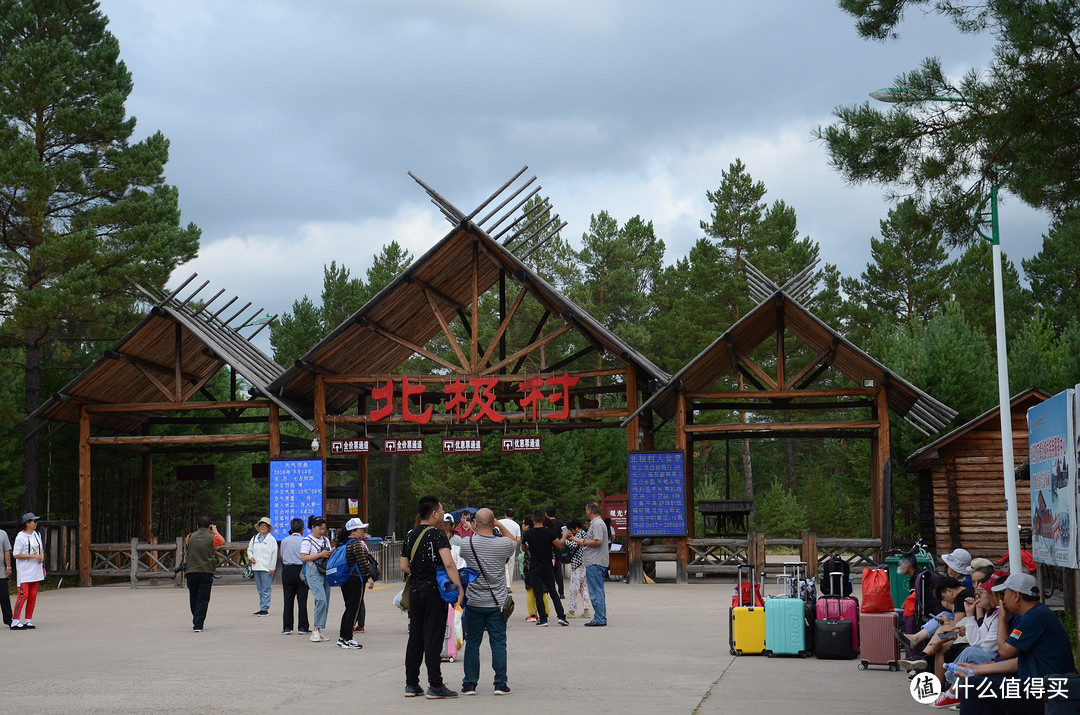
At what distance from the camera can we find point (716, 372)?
25891mm

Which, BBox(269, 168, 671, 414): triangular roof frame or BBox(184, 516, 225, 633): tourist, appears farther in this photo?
BBox(269, 168, 671, 414): triangular roof frame

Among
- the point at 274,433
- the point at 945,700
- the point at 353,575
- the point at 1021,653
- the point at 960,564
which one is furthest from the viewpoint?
the point at 274,433

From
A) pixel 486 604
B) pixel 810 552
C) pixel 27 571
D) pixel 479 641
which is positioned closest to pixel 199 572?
pixel 27 571

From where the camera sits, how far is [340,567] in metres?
13.1

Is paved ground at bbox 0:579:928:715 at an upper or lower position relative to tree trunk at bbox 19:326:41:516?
lower

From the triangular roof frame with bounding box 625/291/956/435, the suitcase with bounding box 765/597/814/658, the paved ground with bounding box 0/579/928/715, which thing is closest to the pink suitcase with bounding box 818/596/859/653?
the suitcase with bounding box 765/597/814/658

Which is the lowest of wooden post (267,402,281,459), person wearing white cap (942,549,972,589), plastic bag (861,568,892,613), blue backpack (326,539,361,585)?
plastic bag (861,568,892,613)

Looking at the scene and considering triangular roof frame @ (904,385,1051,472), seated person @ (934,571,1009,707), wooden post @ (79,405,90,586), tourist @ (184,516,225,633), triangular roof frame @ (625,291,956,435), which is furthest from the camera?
wooden post @ (79,405,90,586)

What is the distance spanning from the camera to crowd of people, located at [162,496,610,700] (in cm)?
984

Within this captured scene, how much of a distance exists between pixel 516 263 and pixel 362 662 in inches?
527

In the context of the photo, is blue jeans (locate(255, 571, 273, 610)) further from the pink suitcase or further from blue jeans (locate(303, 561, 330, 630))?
the pink suitcase

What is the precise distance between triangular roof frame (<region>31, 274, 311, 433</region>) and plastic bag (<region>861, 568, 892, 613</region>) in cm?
1555

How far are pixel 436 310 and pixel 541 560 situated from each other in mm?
10104

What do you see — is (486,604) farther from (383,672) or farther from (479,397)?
(479,397)
